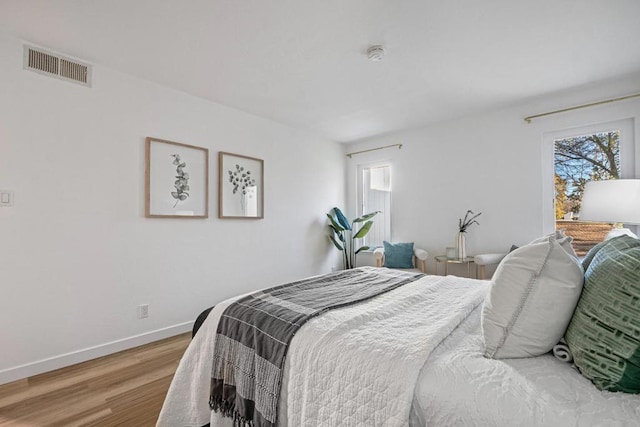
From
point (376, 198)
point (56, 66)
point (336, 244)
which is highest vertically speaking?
point (56, 66)

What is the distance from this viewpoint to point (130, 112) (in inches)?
106

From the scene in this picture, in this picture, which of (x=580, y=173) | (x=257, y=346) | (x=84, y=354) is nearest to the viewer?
(x=257, y=346)

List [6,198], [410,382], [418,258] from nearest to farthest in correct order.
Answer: [410,382]
[6,198]
[418,258]

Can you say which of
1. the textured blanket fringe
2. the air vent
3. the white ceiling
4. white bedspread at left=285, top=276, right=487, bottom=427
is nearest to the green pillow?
white bedspread at left=285, top=276, right=487, bottom=427

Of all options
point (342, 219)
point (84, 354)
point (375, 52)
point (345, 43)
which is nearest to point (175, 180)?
point (84, 354)

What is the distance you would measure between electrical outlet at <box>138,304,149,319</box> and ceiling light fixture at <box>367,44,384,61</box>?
9.74 feet

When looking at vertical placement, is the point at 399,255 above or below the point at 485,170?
below

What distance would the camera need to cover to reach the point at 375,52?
2262mm

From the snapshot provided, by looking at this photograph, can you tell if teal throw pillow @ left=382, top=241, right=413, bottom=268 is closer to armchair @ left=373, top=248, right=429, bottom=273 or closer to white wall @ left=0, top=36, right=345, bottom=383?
armchair @ left=373, top=248, right=429, bottom=273

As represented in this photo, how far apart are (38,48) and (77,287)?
1887 millimetres

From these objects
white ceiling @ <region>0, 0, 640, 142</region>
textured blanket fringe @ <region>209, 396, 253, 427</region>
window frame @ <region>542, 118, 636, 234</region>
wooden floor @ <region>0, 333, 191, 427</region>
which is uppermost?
white ceiling @ <region>0, 0, 640, 142</region>

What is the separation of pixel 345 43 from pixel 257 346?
6.98ft

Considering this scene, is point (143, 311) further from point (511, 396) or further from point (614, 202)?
point (614, 202)

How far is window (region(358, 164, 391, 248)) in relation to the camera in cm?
466
